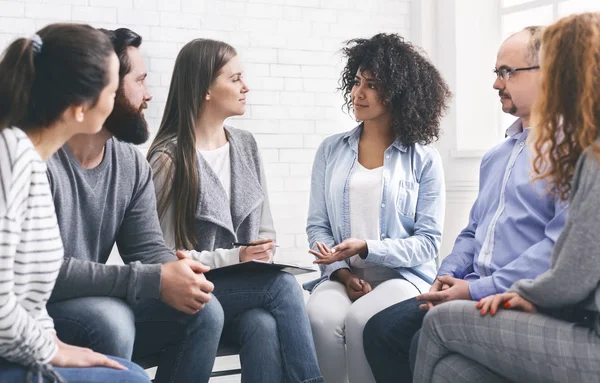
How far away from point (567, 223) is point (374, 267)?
1.22 m

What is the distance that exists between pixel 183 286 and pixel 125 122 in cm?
52

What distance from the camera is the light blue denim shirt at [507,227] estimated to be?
2137 millimetres

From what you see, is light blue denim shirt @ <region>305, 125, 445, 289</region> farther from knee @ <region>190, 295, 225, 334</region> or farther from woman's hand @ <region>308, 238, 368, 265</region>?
knee @ <region>190, 295, 225, 334</region>

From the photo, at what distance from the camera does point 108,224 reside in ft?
7.50

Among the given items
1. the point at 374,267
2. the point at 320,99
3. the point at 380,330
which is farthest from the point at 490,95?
the point at 380,330

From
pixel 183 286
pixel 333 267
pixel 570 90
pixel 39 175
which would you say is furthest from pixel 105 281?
pixel 570 90

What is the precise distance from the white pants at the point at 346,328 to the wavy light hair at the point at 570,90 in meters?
0.96

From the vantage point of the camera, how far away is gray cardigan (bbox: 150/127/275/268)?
105 inches

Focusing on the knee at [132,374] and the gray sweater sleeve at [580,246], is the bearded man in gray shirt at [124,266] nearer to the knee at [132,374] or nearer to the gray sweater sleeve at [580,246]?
the knee at [132,374]

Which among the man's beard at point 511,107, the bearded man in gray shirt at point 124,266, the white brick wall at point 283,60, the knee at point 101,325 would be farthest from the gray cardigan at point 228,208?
the white brick wall at point 283,60

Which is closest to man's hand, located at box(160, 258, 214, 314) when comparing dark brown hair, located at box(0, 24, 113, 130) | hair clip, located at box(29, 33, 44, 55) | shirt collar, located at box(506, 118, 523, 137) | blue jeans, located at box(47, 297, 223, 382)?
blue jeans, located at box(47, 297, 223, 382)

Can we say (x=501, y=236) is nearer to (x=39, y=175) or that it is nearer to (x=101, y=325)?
(x=101, y=325)

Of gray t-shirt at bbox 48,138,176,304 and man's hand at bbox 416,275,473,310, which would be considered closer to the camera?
gray t-shirt at bbox 48,138,176,304

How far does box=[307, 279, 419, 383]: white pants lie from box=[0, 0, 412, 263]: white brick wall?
151 centimetres
